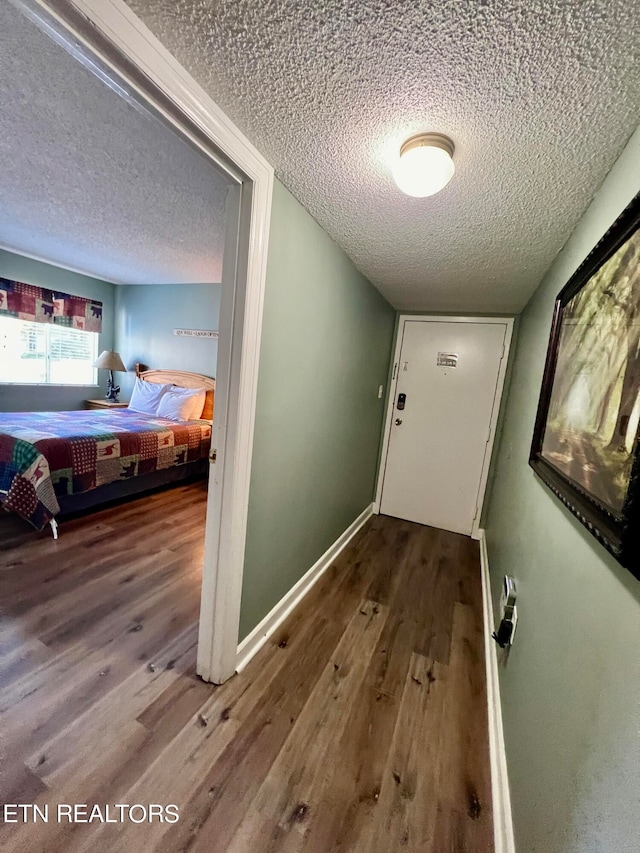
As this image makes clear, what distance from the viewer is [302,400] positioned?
5.43 ft

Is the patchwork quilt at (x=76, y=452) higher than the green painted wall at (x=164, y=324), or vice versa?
the green painted wall at (x=164, y=324)

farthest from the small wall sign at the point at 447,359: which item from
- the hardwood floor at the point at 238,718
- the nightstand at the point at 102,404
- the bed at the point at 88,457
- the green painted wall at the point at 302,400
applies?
the nightstand at the point at 102,404

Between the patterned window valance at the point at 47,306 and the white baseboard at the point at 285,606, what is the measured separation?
4.33 metres

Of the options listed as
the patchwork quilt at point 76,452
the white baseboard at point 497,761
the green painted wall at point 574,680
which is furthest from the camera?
the patchwork quilt at point 76,452

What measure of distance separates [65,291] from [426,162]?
4789 millimetres

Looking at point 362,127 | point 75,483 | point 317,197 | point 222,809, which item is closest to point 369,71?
point 362,127

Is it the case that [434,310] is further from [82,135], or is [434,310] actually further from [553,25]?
[82,135]

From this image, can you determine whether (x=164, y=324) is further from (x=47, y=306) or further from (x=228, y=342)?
(x=228, y=342)

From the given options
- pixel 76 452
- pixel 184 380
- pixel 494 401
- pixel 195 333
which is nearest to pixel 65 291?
pixel 195 333

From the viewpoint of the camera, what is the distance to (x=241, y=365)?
119cm

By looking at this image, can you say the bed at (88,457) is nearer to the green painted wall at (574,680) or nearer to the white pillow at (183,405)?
the white pillow at (183,405)

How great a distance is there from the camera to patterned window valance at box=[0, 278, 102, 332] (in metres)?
3.61

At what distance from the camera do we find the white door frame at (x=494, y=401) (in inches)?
108

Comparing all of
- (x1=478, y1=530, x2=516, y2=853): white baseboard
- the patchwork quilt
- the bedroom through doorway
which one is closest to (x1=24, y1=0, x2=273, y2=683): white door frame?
the bedroom through doorway
